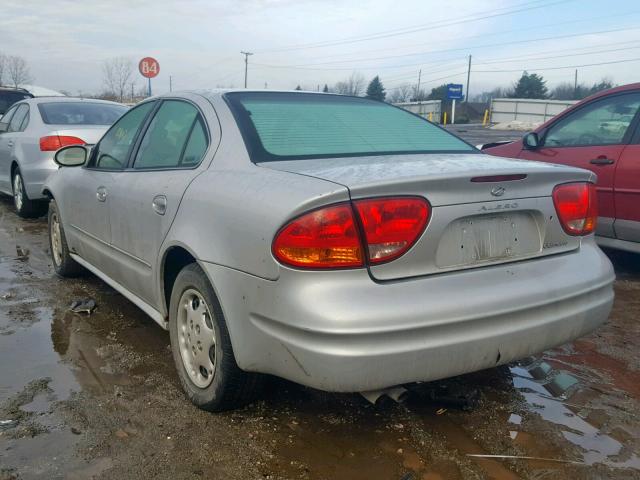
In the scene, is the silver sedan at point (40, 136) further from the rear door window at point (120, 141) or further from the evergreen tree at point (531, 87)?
the evergreen tree at point (531, 87)

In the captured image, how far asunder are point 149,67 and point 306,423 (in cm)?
1455

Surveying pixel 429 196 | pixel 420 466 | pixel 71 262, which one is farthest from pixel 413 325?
pixel 71 262

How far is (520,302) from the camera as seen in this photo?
2.40 metres

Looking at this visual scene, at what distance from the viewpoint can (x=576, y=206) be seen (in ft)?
9.10

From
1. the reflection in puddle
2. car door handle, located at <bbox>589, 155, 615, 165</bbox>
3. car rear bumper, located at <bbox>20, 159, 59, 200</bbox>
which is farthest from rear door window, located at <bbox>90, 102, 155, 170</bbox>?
car door handle, located at <bbox>589, 155, 615, 165</bbox>

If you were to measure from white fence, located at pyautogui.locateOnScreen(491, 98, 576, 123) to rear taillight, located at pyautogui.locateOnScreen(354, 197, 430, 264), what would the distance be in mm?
44599

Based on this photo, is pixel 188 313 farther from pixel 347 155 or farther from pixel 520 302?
pixel 520 302

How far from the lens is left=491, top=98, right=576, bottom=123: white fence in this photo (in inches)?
1738

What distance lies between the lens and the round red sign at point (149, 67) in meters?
15.4

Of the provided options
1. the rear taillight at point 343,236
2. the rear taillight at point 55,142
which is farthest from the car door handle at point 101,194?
the rear taillight at point 55,142

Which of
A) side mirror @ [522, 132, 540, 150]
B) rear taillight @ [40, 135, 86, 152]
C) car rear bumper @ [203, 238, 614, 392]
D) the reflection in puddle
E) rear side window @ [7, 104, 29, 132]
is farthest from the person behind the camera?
rear side window @ [7, 104, 29, 132]

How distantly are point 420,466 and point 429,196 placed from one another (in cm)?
110

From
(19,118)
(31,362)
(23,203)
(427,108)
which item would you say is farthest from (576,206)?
(427,108)

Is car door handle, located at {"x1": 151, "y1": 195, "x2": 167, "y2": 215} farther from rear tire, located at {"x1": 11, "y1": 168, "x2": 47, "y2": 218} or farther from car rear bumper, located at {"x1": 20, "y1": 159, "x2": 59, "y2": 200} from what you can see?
rear tire, located at {"x1": 11, "y1": 168, "x2": 47, "y2": 218}
